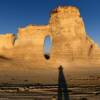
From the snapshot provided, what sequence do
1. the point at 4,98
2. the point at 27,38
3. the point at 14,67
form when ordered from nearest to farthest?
the point at 4,98
the point at 14,67
the point at 27,38

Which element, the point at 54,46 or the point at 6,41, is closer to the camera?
the point at 6,41

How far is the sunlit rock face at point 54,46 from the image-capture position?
58.4 metres

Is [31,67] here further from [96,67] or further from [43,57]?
[96,67]

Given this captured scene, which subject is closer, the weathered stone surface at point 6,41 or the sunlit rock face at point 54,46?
the sunlit rock face at point 54,46

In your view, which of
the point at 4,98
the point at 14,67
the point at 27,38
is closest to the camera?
the point at 4,98

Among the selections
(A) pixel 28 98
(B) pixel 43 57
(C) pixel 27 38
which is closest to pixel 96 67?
(B) pixel 43 57

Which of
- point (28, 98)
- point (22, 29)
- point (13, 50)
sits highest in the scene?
point (22, 29)

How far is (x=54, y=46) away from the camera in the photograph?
202 ft

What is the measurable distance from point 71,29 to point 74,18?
2468 millimetres

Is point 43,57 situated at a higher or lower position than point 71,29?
lower

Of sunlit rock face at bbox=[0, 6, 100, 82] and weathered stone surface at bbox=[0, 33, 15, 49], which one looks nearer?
sunlit rock face at bbox=[0, 6, 100, 82]

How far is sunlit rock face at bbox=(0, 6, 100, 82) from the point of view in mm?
58375

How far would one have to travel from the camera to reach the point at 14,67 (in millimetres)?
57000

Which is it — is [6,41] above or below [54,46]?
above
